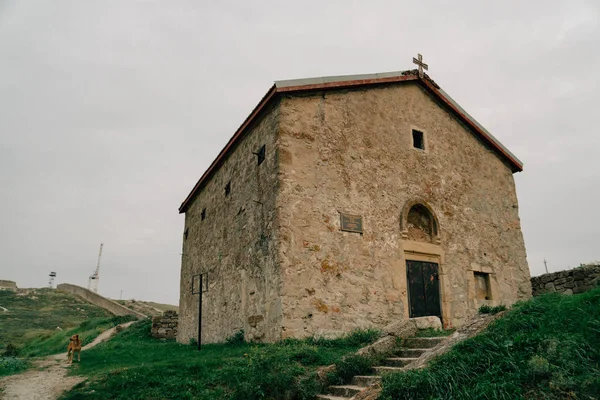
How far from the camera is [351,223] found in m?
10.8

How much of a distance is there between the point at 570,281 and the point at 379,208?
7480 mm

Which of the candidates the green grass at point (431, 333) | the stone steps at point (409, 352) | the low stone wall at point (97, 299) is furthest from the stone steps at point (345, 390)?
the low stone wall at point (97, 299)

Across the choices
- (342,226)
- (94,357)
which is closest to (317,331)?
(342,226)

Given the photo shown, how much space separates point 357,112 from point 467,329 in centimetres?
723

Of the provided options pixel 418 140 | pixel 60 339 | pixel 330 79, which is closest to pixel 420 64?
pixel 418 140

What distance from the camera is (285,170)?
33.6 ft

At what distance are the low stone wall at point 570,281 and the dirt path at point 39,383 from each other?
42.7 ft

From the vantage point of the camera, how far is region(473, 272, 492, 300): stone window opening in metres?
13.0

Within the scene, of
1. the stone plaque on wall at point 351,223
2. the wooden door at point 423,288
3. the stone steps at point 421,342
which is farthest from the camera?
the wooden door at point 423,288

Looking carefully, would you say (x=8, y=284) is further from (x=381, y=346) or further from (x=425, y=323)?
(x=381, y=346)

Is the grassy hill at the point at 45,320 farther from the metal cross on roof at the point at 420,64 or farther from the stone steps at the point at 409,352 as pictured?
the metal cross on roof at the point at 420,64

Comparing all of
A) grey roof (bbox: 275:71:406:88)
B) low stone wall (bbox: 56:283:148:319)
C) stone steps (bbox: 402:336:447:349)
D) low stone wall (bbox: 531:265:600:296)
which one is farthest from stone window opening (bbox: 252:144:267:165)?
low stone wall (bbox: 56:283:148:319)

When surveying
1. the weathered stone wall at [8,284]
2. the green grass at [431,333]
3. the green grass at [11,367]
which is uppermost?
the weathered stone wall at [8,284]

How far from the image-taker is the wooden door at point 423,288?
1133 centimetres
